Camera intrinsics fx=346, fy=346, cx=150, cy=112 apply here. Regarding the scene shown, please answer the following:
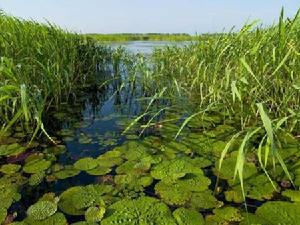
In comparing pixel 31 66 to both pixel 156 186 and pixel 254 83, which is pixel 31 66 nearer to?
pixel 156 186

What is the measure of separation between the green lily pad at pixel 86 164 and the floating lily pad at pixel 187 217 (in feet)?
2.93

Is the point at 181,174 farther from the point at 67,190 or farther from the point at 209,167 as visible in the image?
the point at 67,190

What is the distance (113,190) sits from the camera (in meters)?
2.29

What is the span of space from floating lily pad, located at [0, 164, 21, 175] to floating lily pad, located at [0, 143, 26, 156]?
235 mm

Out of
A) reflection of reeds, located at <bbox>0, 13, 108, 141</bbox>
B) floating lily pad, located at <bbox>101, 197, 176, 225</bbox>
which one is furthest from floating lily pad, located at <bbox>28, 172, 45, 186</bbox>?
floating lily pad, located at <bbox>101, 197, 176, 225</bbox>

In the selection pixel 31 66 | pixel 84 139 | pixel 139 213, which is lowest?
pixel 84 139

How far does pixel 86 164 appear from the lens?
8.79ft

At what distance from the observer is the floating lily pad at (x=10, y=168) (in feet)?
8.37

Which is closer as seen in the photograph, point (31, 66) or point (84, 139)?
point (84, 139)

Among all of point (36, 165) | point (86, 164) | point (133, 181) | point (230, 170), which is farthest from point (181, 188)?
point (36, 165)

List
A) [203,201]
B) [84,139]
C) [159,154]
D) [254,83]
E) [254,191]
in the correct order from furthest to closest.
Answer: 1. [84,139]
2. [254,83]
3. [159,154]
4. [254,191]
5. [203,201]

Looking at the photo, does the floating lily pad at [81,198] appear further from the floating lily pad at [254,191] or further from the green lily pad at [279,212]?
the green lily pad at [279,212]

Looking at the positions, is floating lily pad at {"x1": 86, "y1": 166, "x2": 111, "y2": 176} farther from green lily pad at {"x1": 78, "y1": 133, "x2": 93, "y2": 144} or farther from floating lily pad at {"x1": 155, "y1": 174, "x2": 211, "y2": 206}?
green lily pad at {"x1": 78, "y1": 133, "x2": 93, "y2": 144}

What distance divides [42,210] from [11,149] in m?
1.11
